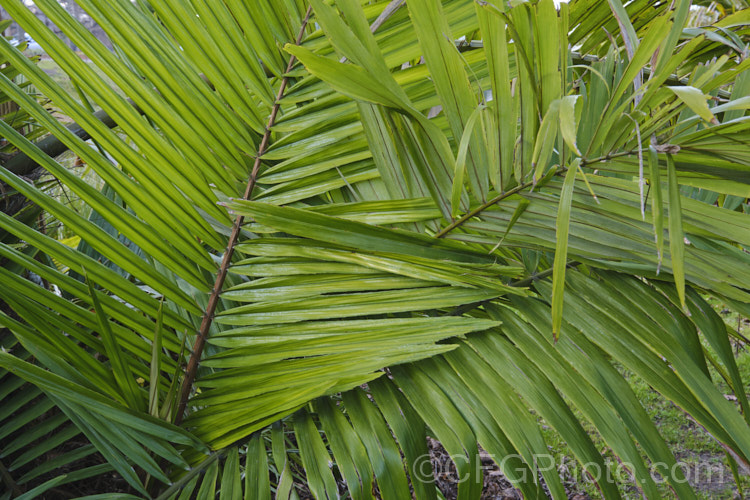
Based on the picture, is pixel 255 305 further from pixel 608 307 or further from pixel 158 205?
pixel 608 307

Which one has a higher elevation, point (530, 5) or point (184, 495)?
point (530, 5)

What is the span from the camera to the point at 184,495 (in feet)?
1.95

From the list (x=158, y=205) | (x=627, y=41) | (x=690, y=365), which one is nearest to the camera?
(x=627, y=41)

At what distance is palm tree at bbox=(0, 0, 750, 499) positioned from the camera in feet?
1.52

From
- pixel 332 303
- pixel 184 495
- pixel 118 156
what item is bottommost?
pixel 184 495

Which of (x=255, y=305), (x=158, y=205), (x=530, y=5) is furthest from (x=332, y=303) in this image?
(x=530, y=5)

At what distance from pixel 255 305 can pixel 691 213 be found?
502 millimetres

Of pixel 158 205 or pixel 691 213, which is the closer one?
pixel 691 213

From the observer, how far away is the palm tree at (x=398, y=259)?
1.52 ft

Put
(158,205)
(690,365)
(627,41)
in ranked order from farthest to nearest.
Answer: (158,205)
(690,365)
(627,41)

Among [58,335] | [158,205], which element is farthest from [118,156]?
[58,335]

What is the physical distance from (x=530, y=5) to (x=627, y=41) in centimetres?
9

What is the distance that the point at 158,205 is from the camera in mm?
638

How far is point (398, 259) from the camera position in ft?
1.82
